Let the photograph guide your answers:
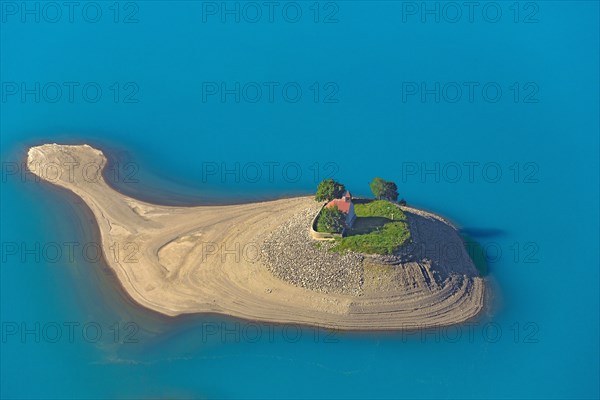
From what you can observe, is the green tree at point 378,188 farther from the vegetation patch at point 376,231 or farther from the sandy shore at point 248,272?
the sandy shore at point 248,272

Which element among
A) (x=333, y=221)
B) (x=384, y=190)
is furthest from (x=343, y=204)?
(x=384, y=190)

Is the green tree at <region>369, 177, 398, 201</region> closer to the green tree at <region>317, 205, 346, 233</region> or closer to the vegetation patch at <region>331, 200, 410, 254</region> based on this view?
the vegetation patch at <region>331, 200, 410, 254</region>

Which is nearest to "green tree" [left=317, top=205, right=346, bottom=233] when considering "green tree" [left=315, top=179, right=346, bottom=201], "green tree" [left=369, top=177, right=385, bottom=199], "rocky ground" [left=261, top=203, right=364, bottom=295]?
"rocky ground" [left=261, top=203, right=364, bottom=295]

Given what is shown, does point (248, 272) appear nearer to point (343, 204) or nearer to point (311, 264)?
point (311, 264)

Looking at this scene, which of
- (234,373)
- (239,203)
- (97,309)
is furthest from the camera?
(239,203)

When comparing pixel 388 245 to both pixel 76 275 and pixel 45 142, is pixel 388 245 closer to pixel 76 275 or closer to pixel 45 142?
pixel 76 275

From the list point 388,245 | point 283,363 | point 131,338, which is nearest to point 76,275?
point 131,338

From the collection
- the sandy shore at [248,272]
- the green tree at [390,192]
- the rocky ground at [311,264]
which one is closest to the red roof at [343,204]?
the rocky ground at [311,264]

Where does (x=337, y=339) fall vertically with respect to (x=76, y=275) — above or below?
below
